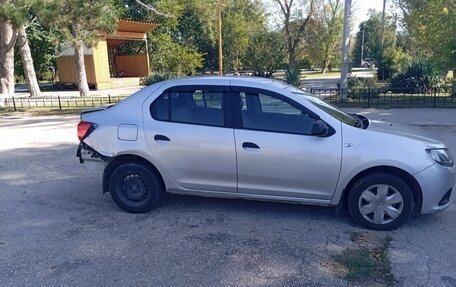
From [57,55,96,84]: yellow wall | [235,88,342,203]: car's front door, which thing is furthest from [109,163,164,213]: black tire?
[57,55,96,84]: yellow wall

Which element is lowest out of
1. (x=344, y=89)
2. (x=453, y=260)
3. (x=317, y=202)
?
(x=453, y=260)

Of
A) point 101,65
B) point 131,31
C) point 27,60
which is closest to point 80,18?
point 27,60

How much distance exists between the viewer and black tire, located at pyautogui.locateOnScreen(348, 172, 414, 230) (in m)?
3.75

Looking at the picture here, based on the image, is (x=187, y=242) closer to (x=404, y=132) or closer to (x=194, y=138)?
(x=194, y=138)

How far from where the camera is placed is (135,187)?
4410 millimetres

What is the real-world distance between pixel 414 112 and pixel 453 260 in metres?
8.92

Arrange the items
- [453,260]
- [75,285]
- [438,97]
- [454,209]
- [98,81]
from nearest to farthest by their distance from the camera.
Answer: [75,285] → [453,260] → [454,209] → [438,97] → [98,81]

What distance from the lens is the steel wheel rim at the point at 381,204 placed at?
12.4 feet

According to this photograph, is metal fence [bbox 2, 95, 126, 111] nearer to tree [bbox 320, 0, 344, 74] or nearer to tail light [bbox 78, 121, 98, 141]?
tail light [bbox 78, 121, 98, 141]

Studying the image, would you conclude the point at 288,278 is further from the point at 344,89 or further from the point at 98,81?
the point at 98,81

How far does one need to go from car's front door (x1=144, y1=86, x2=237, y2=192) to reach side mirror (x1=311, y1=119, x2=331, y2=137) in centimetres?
87

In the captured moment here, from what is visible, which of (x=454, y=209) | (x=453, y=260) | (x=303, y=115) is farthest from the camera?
(x=454, y=209)

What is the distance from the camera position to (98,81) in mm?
26109

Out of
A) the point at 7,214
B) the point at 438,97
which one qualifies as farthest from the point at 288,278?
the point at 438,97
